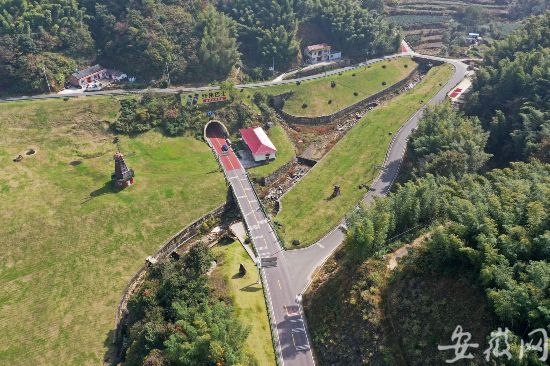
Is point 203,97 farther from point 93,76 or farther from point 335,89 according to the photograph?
point 335,89

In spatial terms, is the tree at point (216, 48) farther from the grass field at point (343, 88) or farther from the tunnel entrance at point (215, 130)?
the tunnel entrance at point (215, 130)

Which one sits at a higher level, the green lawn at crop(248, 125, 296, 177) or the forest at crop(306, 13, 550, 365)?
the forest at crop(306, 13, 550, 365)

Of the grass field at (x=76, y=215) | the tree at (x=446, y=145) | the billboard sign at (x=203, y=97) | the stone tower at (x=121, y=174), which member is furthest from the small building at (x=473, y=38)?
the stone tower at (x=121, y=174)

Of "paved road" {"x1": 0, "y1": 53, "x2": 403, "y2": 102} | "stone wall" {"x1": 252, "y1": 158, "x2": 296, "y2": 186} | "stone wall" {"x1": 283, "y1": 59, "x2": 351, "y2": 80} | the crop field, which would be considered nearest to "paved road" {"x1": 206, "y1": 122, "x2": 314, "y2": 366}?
"stone wall" {"x1": 252, "y1": 158, "x2": 296, "y2": 186}

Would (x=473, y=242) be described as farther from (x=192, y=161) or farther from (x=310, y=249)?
(x=192, y=161)

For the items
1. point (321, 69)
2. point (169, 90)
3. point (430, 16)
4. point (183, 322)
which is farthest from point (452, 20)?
point (183, 322)

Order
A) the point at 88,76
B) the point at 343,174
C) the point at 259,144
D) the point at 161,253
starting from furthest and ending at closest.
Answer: the point at 88,76
the point at 259,144
the point at 343,174
the point at 161,253

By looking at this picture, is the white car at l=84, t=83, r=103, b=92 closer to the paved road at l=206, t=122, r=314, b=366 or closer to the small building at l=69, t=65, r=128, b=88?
the small building at l=69, t=65, r=128, b=88
